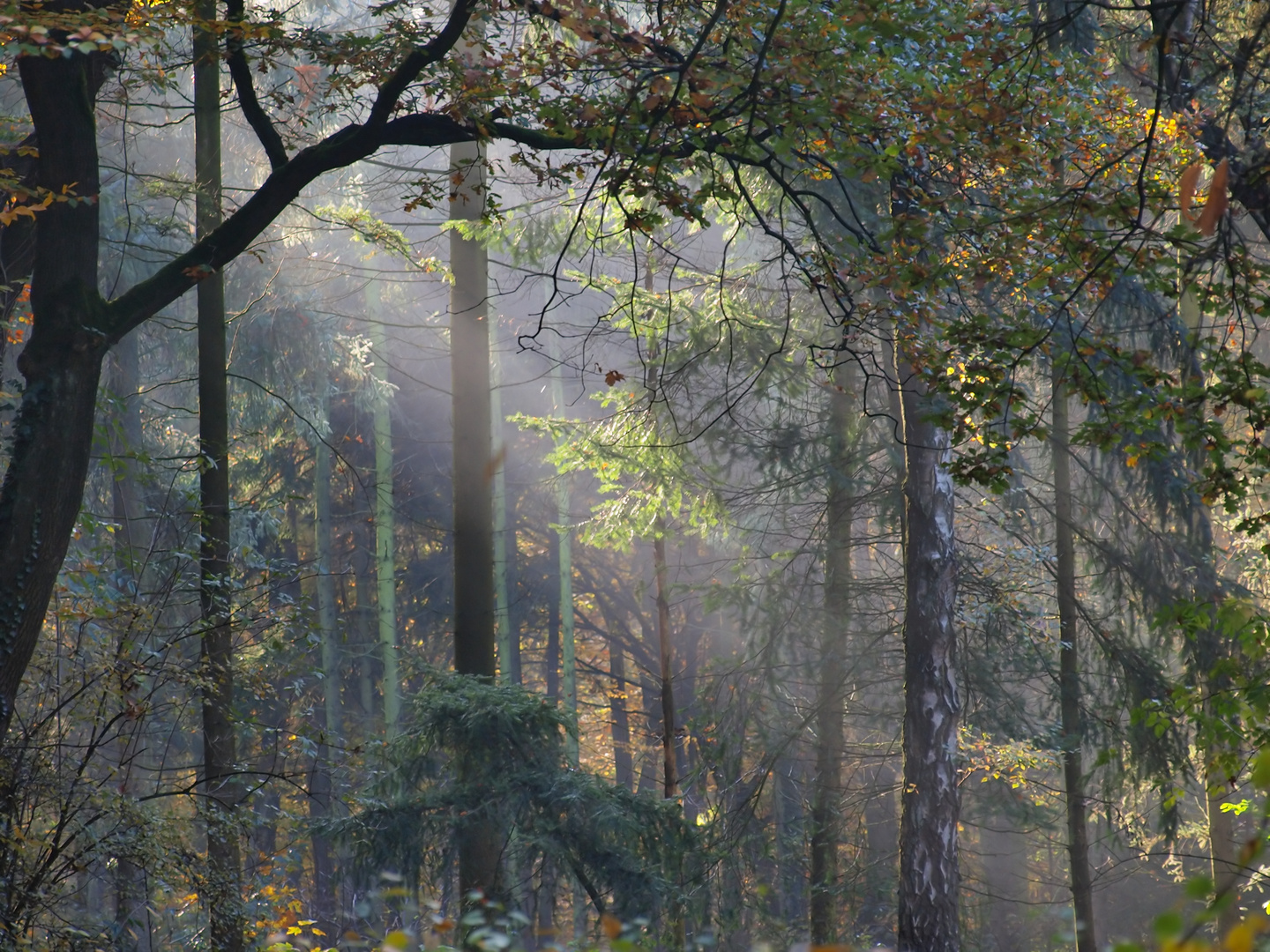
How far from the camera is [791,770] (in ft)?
65.3

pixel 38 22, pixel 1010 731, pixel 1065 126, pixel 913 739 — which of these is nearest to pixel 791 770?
pixel 1010 731

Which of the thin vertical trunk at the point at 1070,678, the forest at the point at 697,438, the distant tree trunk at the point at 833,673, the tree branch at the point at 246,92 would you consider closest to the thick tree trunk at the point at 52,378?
the forest at the point at 697,438

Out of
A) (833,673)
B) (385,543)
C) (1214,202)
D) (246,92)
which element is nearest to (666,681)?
(833,673)

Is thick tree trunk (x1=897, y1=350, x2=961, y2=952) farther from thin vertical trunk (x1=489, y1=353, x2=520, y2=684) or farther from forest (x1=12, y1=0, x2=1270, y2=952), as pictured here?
thin vertical trunk (x1=489, y1=353, x2=520, y2=684)

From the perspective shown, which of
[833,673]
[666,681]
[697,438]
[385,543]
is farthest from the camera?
[385,543]

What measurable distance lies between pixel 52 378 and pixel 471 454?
5443mm

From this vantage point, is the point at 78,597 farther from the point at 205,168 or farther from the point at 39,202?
the point at 205,168

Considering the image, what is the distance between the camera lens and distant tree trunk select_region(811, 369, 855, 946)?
1155 cm

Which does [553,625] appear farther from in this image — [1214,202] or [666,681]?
[1214,202]

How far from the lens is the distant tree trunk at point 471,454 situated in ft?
32.3

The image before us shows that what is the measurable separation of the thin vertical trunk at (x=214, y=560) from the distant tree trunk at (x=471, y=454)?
2.28 m

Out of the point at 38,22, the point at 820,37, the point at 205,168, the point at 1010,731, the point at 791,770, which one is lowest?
the point at 791,770

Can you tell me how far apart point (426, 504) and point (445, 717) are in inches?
673

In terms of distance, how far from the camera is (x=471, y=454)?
408 inches
